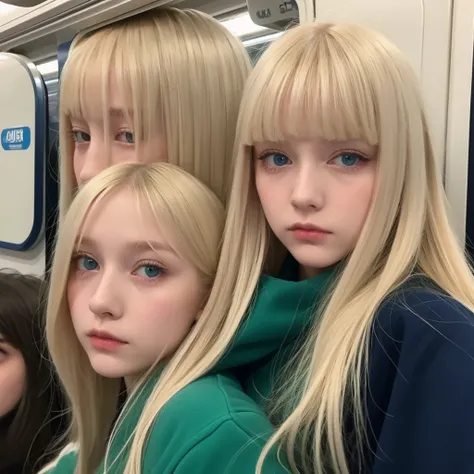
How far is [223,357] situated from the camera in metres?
0.80

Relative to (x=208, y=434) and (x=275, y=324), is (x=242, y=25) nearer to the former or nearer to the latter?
(x=275, y=324)

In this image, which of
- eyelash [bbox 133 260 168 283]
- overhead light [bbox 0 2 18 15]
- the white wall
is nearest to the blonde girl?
eyelash [bbox 133 260 168 283]

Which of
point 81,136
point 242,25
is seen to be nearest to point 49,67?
point 242,25

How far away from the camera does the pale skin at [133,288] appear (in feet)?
2.57

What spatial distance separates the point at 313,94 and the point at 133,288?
0.31 m

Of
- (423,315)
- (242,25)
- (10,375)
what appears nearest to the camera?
(423,315)

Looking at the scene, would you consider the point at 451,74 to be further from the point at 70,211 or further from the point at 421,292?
the point at 70,211

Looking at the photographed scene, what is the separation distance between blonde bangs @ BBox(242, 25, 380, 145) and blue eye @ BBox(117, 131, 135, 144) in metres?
0.31

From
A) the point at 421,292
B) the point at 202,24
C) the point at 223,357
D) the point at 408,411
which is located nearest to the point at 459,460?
the point at 408,411

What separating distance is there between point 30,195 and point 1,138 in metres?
0.22

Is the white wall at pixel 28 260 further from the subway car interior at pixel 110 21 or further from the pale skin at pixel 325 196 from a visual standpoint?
the pale skin at pixel 325 196

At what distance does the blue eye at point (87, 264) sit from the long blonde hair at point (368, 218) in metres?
0.15

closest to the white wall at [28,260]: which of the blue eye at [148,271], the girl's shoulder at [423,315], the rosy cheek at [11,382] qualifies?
the rosy cheek at [11,382]

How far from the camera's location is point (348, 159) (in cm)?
74
